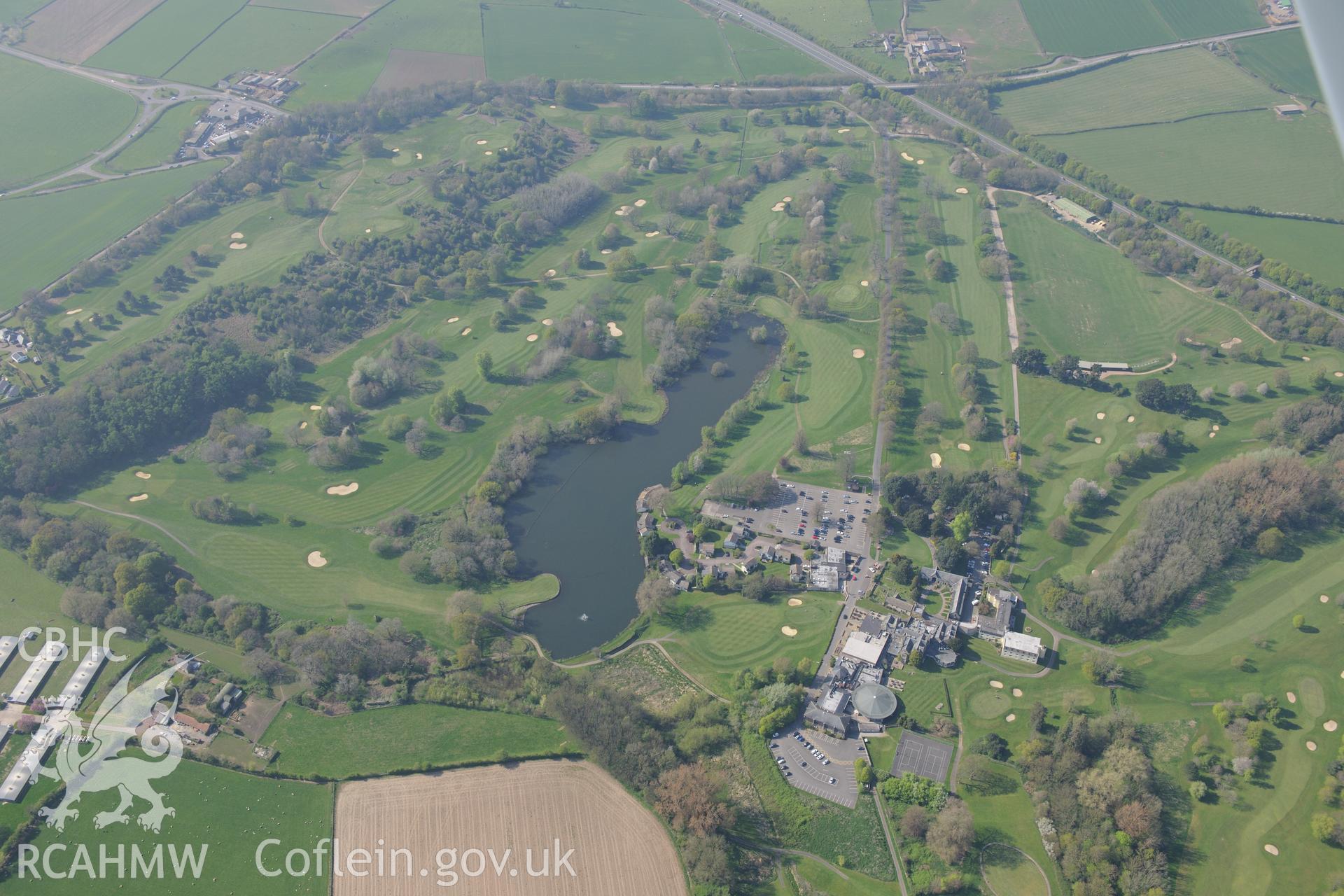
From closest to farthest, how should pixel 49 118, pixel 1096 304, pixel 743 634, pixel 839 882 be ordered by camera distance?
pixel 839 882 < pixel 743 634 < pixel 1096 304 < pixel 49 118

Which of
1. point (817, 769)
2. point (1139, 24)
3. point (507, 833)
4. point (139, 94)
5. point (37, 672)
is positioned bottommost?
point (507, 833)

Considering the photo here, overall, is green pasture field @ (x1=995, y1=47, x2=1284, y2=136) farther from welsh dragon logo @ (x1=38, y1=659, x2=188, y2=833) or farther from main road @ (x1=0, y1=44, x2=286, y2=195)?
welsh dragon logo @ (x1=38, y1=659, x2=188, y2=833)

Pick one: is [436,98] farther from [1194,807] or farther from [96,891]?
[1194,807]

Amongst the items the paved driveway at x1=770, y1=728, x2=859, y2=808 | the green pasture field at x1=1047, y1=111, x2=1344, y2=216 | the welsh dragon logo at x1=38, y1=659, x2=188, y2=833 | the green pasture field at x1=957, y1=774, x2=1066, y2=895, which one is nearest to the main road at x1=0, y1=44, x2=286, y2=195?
the welsh dragon logo at x1=38, y1=659, x2=188, y2=833

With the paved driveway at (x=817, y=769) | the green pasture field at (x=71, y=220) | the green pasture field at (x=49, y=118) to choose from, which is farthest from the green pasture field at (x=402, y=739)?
the green pasture field at (x=49, y=118)

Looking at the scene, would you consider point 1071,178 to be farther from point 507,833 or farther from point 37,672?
point 37,672

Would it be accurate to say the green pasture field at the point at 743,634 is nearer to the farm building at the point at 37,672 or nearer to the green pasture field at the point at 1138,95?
the farm building at the point at 37,672

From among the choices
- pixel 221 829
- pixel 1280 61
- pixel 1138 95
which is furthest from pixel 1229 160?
pixel 221 829
